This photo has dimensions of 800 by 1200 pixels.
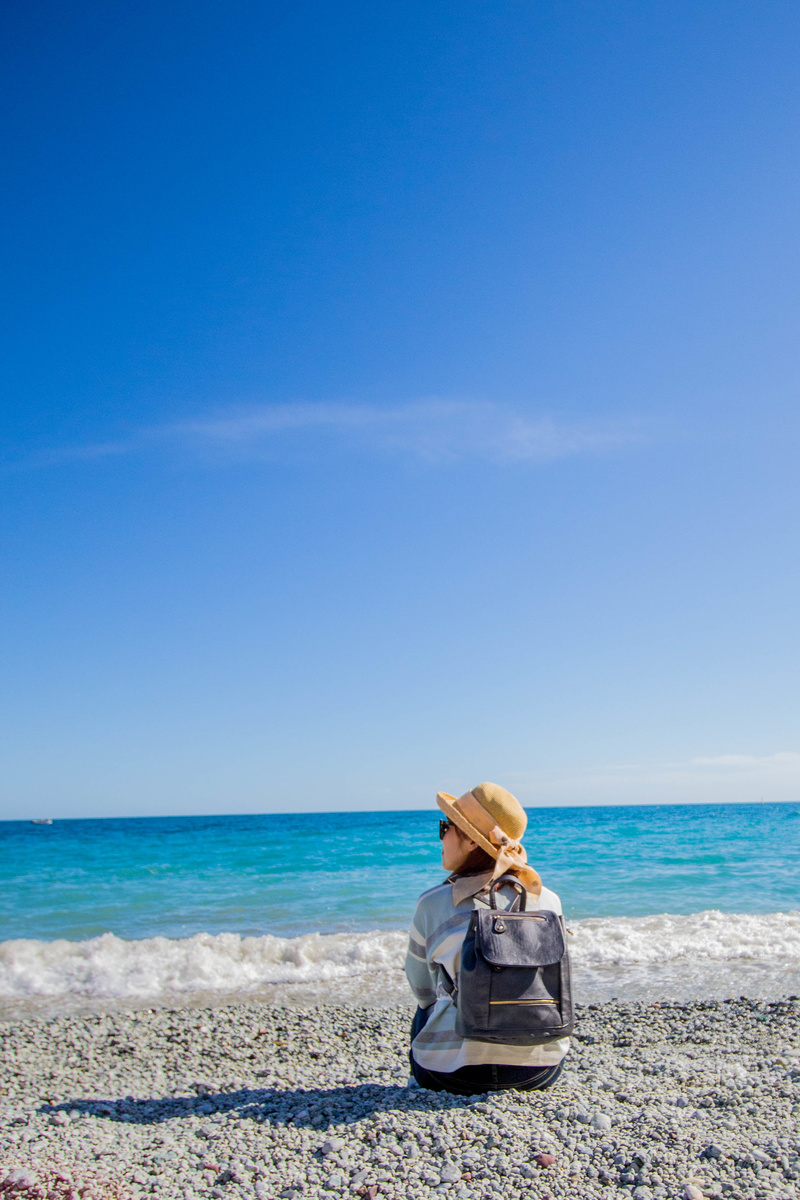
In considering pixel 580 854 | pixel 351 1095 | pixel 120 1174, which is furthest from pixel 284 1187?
pixel 580 854

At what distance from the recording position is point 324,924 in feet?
43.5

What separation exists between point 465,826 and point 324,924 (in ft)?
33.8

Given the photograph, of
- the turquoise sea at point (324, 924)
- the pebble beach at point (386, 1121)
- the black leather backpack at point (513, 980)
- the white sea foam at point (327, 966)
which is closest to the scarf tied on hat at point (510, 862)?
the black leather backpack at point (513, 980)

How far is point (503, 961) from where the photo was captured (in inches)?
141

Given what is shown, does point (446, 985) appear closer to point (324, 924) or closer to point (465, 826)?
point (465, 826)

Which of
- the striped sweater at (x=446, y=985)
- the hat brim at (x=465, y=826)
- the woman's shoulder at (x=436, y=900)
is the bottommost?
the striped sweater at (x=446, y=985)

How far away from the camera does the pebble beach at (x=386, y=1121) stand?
3.46 m

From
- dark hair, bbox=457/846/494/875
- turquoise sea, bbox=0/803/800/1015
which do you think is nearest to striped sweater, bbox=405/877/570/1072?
dark hair, bbox=457/846/494/875

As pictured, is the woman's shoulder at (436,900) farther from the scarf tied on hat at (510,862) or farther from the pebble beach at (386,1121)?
the pebble beach at (386,1121)

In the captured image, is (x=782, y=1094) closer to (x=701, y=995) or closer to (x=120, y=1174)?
(x=120, y=1174)

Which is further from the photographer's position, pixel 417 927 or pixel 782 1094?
pixel 782 1094

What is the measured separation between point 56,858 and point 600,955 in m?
24.7

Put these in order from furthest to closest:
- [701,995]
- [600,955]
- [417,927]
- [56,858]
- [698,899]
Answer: [56,858] → [698,899] → [600,955] → [701,995] → [417,927]

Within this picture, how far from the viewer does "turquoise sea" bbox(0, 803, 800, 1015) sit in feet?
31.8
